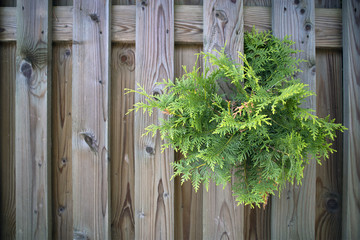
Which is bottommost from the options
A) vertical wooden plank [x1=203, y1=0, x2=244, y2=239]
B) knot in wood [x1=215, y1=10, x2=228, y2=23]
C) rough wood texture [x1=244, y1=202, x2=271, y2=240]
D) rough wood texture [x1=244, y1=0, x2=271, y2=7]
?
rough wood texture [x1=244, y1=202, x2=271, y2=240]

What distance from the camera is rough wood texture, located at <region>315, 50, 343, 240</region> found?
5.60 feet

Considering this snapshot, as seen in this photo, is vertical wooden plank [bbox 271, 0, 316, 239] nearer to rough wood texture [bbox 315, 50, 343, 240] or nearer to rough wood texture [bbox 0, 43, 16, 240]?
rough wood texture [bbox 315, 50, 343, 240]

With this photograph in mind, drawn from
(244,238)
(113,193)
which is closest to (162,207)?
(113,193)

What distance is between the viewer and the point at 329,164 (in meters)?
1.73

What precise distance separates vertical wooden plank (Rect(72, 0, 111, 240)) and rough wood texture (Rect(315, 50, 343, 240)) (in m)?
1.71

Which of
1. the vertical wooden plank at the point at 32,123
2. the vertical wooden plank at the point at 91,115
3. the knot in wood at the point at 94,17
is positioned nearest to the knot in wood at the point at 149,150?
the vertical wooden plank at the point at 91,115

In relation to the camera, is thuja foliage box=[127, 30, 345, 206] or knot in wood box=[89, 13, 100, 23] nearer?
thuja foliage box=[127, 30, 345, 206]

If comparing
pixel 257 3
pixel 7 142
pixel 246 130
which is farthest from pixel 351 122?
pixel 7 142

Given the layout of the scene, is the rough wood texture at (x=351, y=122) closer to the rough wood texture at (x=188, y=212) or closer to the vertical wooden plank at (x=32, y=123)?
the rough wood texture at (x=188, y=212)

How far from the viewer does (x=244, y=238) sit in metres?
1.72

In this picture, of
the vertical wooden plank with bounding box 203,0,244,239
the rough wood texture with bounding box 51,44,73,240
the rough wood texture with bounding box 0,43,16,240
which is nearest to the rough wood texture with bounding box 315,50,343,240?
the vertical wooden plank with bounding box 203,0,244,239

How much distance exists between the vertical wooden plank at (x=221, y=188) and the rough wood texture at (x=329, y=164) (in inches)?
27.5

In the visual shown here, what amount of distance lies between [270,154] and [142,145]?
0.91 m

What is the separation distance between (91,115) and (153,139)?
524mm
